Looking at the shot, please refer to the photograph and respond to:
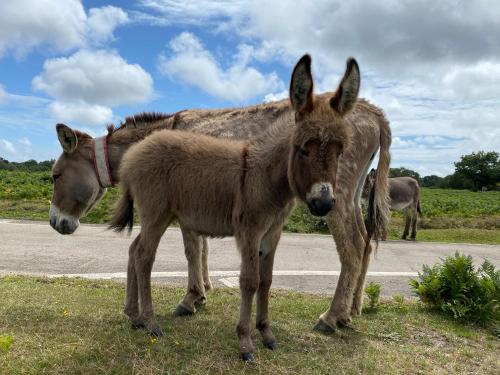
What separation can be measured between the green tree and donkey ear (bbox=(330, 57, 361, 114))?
9409cm

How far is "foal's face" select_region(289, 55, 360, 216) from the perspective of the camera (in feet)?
11.2

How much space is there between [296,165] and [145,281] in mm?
2035

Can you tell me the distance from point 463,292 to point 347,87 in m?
3.82

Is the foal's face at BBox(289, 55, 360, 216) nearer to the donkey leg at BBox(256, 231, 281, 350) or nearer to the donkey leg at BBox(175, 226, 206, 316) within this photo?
the donkey leg at BBox(256, 231, 281, 350)

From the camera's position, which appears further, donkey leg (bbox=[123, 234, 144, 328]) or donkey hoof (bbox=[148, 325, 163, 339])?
donkey leg (bbox=[123, 234, 144, 328])

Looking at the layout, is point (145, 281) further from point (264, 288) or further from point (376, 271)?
point (376, 271)

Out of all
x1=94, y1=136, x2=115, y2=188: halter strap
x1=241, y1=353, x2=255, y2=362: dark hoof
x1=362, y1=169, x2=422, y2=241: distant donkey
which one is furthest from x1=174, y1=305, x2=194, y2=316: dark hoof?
x1=362, y1=169, x2=422, y2=241: distant donkey

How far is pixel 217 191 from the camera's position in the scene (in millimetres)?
4129

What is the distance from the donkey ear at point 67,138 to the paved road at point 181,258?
Result: 293 cm

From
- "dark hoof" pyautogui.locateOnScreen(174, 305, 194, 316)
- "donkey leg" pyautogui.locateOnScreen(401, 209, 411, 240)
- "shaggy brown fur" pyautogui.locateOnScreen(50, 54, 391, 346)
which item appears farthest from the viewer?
"donkey leg" pyautogui.locateOnScreen(401, 209, 411, 240)

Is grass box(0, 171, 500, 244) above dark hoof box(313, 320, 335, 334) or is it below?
above

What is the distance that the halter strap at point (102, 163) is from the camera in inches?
239

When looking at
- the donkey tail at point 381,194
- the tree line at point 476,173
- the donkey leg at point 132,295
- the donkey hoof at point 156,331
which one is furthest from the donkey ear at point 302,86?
the tree line at point 476,173

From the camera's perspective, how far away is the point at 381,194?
6316mm
